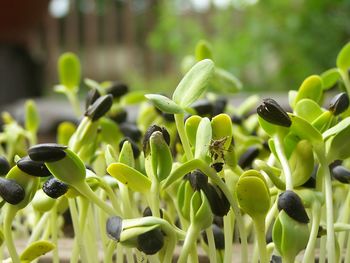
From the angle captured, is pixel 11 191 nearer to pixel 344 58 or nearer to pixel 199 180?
pixel 199 180

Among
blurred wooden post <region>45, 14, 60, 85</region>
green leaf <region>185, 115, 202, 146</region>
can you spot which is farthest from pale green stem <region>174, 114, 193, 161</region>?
blurred wooden post <region>45, 14, 60, 85</region>

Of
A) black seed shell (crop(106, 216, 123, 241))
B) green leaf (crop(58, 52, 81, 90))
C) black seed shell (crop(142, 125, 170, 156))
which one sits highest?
green leaf (crop(58, 52, 81, 90))

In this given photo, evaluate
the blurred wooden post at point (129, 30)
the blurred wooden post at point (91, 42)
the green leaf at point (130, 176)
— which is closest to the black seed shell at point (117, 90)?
the green leaf at point (130, 176)

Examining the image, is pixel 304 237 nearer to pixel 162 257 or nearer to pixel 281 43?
pixel 162 257

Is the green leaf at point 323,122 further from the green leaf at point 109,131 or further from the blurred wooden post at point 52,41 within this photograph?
the blurred wooden post at point 52,41

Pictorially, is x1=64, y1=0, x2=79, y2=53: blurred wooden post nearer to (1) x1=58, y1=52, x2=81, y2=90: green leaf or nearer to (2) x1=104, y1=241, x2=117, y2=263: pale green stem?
(1) x1=58, y1=52, x2=81, y2=90: green leaf

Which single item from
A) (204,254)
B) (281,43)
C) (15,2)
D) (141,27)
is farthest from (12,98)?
(141,27)
